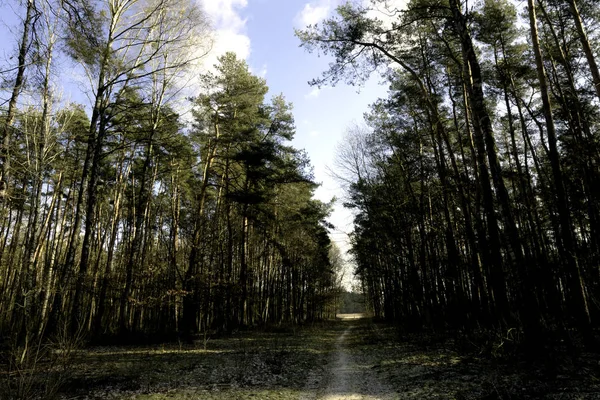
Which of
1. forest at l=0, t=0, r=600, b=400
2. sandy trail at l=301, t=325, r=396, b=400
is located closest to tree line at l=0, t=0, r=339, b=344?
forest at l=0, t=0, r=600, b=400

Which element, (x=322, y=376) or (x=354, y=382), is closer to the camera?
(x=354, y=382)

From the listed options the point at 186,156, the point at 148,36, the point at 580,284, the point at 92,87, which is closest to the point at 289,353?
the point at 580,284

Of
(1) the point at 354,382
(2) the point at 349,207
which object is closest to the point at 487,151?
(1) the point at 354,382

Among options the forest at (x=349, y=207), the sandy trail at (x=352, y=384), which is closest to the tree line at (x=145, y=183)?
the forest at (x=349, y=207)

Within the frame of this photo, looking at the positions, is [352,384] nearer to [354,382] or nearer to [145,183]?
[354,382]

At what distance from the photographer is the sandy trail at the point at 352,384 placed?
641cm

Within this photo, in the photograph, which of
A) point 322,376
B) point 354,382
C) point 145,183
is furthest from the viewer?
point 145,183

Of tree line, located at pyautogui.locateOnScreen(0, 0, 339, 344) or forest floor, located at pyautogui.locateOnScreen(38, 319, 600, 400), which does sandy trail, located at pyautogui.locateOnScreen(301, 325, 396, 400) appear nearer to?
forest floor, located at pyautogui.locateOnScreen(38, 319, 600, 400)

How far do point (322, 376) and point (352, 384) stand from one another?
1221 mm

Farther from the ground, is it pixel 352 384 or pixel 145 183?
pixel 145 183

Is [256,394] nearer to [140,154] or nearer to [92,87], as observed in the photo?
[92,87]

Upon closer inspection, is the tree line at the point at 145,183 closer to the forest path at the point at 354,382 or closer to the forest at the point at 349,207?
the forest at the point at 349,207

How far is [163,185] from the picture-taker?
21562 millimetres

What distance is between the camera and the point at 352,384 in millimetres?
7383
